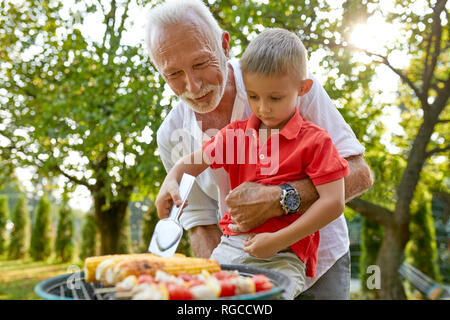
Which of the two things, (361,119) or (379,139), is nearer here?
(361,119)

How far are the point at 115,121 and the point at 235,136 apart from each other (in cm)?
521

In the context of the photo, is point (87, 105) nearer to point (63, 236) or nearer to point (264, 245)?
point (264, 245)

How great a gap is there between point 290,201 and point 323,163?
15 centimetres

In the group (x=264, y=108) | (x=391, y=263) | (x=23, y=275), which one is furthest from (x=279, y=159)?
(x=23, y=275)

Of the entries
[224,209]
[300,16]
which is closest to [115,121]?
[300,16]

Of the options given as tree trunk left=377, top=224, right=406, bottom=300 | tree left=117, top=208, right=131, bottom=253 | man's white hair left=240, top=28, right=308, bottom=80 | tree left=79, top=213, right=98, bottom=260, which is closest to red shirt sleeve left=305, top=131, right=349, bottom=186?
man's white hair left=240, top=28, right=308, bottom=80

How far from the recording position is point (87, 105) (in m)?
7.50

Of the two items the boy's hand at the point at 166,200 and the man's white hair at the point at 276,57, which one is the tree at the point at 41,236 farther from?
the man's white hair at the point at 276,57

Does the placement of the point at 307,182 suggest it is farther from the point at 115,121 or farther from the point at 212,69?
the point at 115,121

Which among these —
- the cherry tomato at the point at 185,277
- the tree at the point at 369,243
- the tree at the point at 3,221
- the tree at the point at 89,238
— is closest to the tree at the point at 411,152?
the tree at the point at 369,243

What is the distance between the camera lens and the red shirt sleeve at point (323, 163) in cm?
142

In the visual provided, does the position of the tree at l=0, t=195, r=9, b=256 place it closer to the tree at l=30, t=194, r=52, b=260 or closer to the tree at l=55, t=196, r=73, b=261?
the tree at l=30, t=194, r=52, b=260

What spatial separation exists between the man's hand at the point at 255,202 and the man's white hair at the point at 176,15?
723 millimetres

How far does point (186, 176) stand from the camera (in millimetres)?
1508
